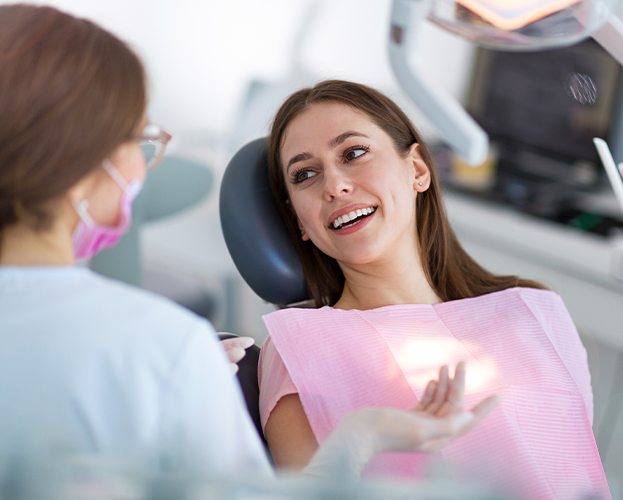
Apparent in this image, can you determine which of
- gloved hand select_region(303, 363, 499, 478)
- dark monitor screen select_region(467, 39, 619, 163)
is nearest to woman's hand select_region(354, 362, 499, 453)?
gloved hand select_region(303, 363, 499, 478)

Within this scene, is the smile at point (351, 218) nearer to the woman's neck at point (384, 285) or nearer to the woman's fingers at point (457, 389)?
the woman's neck at point (384, 285)

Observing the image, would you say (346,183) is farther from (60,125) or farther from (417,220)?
(60,125)

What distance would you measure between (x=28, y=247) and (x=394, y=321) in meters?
0.75

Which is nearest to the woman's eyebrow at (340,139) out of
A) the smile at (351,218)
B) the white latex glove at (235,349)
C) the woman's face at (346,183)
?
the woman's face at (346,183)

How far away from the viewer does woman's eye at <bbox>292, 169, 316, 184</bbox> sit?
1.60 m

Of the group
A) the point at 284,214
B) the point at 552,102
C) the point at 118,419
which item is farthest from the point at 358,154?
the point at 552,102

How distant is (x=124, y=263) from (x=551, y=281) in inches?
49.3

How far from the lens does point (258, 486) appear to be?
2.50 ft

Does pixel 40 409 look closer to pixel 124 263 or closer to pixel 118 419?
pixel 118 419

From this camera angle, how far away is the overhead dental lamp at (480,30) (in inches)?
54.1

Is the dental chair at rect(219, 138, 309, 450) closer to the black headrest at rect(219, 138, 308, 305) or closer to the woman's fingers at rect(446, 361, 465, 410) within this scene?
the black headrest at rect(219, 138, 308, 305)

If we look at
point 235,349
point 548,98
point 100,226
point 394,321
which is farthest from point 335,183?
point 548,98

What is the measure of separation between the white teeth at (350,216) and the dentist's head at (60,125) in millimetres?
608

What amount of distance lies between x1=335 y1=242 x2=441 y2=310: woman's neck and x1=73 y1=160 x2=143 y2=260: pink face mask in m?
0.62
